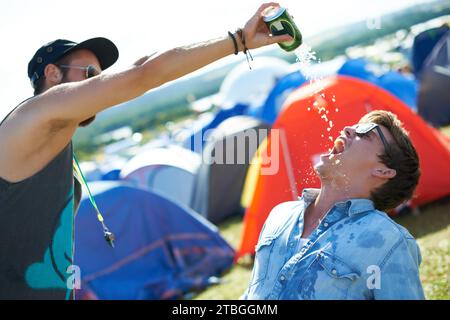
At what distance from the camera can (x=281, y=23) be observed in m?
2.04

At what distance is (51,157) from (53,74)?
26.5 inches

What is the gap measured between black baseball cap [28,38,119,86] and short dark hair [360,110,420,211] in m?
1.43

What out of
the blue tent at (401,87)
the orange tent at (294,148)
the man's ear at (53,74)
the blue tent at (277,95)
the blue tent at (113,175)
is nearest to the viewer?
the man's ear at (53,74)

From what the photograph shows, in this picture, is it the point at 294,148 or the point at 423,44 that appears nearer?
the point at 294,148

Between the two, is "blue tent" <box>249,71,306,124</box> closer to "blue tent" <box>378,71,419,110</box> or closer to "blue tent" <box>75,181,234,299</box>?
"blue tent" <box>378,71,419,110</box>

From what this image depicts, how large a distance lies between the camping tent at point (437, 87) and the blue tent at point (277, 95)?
265 centimetres

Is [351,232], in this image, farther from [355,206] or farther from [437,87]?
[437,87]

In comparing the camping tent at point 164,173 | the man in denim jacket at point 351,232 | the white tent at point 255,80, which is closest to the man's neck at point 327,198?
the man in denim jacket at point 351,232

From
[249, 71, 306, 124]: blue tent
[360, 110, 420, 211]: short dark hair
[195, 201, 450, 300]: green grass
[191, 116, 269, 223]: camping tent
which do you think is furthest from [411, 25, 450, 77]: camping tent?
[360, 110, 420, 211]: short dark hair

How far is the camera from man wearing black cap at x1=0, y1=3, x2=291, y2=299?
5.79ft

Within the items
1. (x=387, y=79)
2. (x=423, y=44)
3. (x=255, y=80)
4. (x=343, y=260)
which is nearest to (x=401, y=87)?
(x=387, y=79)

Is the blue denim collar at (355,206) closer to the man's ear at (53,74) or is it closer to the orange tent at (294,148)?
the man's ear at (53,74)

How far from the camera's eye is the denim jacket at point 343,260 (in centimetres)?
177

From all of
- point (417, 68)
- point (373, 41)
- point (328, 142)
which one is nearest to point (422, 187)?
point (328, 142)
